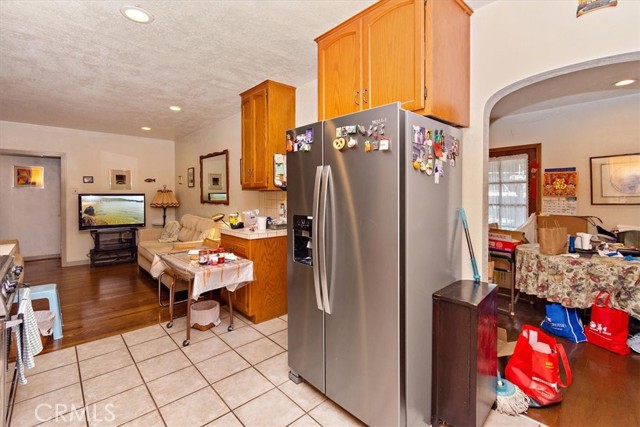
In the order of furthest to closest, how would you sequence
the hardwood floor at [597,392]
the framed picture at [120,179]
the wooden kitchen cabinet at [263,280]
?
1. the framed picture at [120,179]
2. the wooden kitchen cabinet at [263,280]
3. the hardwood floor at [597,392]

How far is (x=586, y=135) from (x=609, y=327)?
246 centimetres

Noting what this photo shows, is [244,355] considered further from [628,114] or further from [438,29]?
[628,114]

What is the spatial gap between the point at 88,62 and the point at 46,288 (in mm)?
2172

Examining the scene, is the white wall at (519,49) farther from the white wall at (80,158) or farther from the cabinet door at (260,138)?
the white wall at (80,158)

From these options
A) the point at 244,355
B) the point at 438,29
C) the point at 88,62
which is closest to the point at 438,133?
the point at 438,29

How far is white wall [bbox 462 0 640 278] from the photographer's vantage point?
5.05ft

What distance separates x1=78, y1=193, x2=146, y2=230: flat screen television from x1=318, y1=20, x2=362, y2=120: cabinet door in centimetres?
548

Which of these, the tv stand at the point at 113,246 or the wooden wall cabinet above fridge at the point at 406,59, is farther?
the tv stand at the point at 113,246

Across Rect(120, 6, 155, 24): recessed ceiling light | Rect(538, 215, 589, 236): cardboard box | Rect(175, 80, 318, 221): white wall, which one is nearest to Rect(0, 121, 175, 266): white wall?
Rect(175, 80, 318, 221): white wall

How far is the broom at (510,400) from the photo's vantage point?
71.0 inches

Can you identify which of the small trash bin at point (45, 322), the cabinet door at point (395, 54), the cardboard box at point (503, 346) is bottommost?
the cardboard box at point (503, 346)

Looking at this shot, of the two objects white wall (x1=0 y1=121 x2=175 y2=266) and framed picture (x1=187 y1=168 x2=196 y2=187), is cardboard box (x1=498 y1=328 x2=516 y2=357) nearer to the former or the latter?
framed picture (x1=187 y1=168 x2=196 y2=187)

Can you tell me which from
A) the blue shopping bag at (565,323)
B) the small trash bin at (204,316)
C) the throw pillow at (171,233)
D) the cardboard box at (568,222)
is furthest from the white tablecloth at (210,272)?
the cardboard box at (568,222)

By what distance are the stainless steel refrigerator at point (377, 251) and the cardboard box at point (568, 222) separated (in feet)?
8.89
